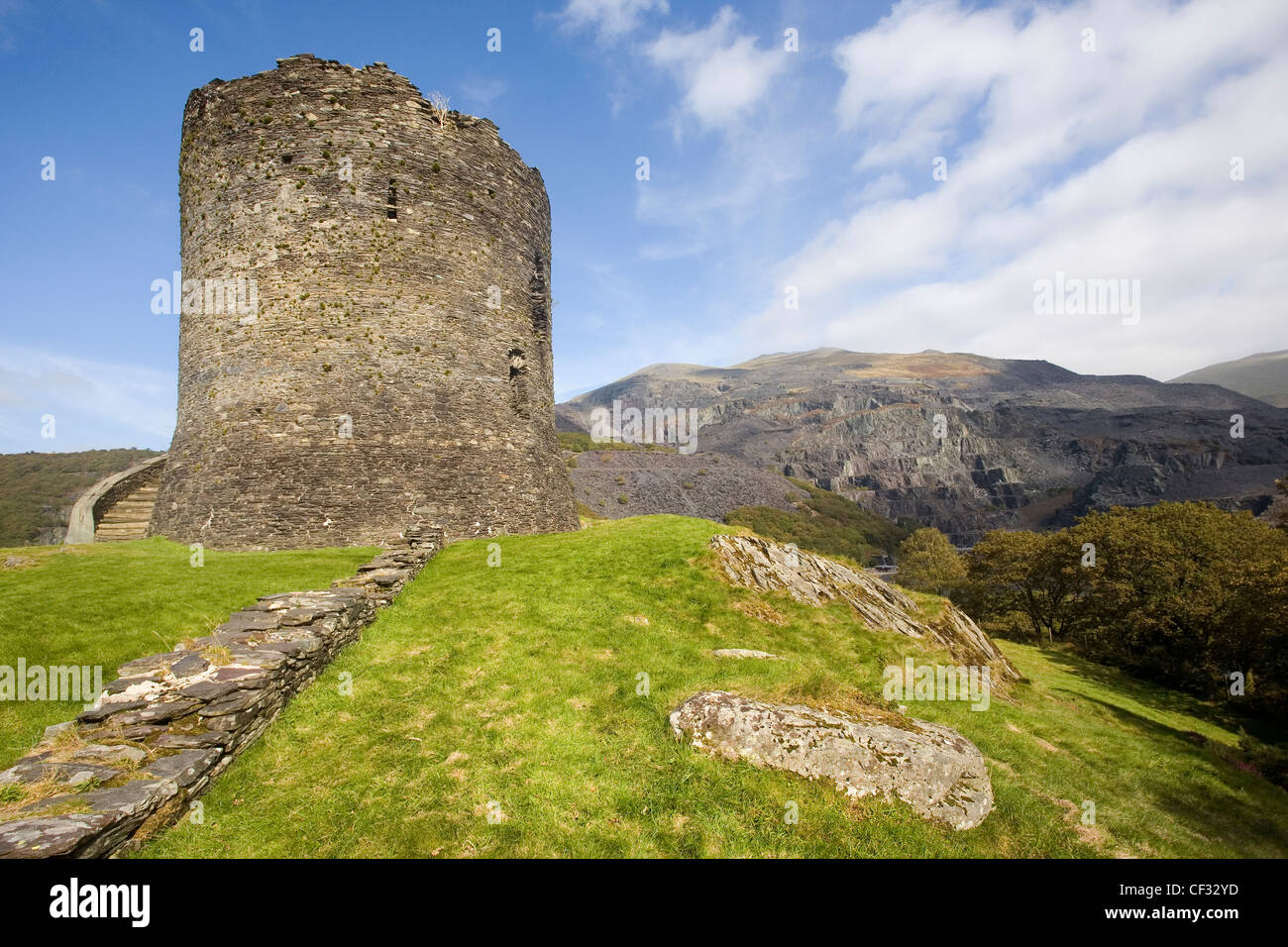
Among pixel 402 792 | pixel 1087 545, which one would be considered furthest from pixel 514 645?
pixel 1087 545

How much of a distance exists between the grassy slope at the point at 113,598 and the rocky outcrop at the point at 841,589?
1010 centimetres

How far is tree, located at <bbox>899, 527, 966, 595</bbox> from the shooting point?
177 feet

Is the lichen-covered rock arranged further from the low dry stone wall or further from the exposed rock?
the exposed rock

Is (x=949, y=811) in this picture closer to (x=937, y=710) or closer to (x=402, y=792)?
(x=937, y=710)

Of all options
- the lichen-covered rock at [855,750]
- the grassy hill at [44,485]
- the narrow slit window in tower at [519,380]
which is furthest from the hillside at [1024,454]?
the lichen-covered rock at [855,750]

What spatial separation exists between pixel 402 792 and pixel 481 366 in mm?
15302

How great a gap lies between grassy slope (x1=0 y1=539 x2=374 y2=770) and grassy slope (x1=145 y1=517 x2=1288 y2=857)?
2.89 m

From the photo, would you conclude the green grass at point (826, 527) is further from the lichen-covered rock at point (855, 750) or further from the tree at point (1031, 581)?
the lichen-covered rock at point (855, 750)

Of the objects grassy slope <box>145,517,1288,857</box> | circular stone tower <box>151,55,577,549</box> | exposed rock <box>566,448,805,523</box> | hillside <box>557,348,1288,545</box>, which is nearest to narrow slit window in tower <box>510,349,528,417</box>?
circular stone tower <box>151,55,577,549</box>

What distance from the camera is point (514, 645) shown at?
1068 centimetres

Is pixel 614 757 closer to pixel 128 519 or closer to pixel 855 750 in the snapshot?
pixel 855 750

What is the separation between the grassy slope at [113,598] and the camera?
8531 mm

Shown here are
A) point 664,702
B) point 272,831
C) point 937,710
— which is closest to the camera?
point 272,831

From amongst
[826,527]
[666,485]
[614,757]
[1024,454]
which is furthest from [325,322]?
[1024,454]
